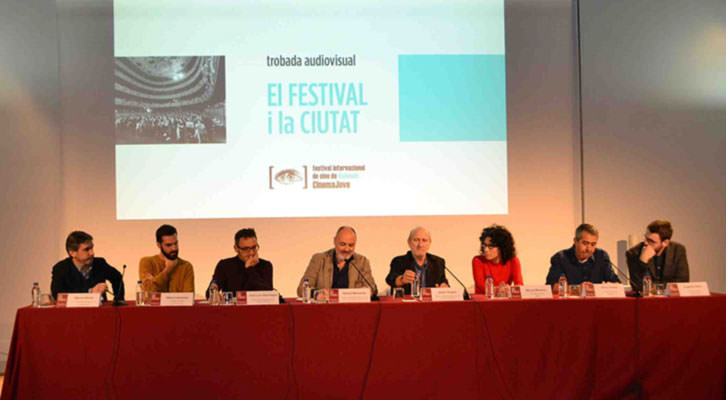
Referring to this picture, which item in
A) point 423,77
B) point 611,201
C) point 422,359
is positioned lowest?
point 422,359

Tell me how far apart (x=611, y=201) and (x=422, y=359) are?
8.90 feet

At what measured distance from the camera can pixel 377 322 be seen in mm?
2900

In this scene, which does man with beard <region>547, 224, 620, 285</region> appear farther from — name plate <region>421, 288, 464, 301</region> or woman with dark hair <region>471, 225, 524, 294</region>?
name plate <region>421, 288, 464, 301</region>

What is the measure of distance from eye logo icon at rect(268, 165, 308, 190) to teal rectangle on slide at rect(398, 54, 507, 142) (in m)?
0.78

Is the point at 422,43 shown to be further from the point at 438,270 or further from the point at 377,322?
the point at 377,322

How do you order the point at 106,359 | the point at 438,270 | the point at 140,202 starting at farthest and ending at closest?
1. the point at 140,202
2. the point at 438,270
3. the point at 106,359

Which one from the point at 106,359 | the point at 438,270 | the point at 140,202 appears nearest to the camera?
the point at 106,359

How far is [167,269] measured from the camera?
3703 mm

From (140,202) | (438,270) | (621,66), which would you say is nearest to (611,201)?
(621,66)

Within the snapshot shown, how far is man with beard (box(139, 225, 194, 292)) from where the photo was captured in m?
3.68

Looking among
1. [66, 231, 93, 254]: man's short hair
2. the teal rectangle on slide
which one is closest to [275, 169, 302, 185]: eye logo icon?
the teal rectangle on slide

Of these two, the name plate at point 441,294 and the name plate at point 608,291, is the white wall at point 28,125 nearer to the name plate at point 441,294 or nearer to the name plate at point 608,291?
the name plate at point 441,294

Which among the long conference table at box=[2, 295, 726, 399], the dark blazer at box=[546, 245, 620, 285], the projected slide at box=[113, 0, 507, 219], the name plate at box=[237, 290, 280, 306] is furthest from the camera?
the projected slide at box=[113, 0, 507, 219]

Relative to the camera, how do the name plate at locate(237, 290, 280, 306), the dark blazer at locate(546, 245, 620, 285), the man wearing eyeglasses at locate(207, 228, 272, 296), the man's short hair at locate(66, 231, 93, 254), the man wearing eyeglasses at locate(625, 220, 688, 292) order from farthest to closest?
the man wearing eyeglasses at locate(625, 220, 688, 292) < the dark blazer at locate(546, 245, 620, 285) < the man wearing eyeglasses at locate(207, 228, 272, 296) < the man's short hair at locate(66, 231, 93, 254) < the name plate at locate(237, 290, 280, 306)
